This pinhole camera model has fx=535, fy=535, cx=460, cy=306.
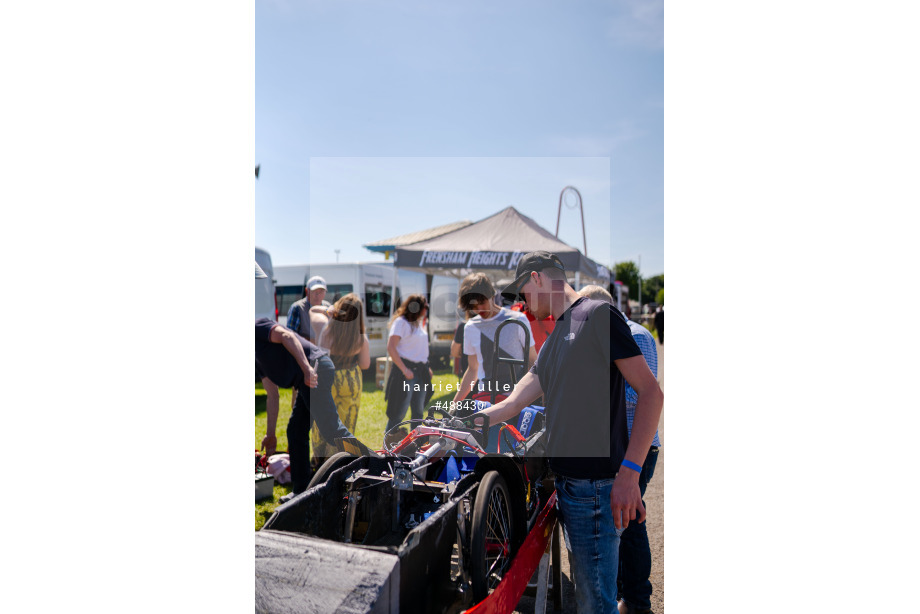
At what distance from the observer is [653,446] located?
3133 mm

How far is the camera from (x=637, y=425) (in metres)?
2.20

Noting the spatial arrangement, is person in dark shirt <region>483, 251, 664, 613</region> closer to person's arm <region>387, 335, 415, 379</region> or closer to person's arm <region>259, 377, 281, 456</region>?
person's arm <region>387, 335, 415, 379</region>

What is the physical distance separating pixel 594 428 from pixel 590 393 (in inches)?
6.1

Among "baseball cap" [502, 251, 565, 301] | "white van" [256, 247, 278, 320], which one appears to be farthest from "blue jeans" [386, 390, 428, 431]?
"white van" [256, 247, 278, 320]

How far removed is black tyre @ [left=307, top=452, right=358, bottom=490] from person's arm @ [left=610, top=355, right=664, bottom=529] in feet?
4.29

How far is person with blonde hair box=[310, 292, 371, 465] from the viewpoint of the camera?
4.25m

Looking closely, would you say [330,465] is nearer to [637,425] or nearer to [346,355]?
[637,425]

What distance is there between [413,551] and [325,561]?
0.32 m

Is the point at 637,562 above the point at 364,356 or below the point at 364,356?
below

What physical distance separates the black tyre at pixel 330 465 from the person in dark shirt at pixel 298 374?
5.31ft

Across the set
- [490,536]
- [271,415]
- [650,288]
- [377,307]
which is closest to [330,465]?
[490,536]

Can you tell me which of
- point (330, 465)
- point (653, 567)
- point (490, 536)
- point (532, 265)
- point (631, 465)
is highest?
point (532, 265)

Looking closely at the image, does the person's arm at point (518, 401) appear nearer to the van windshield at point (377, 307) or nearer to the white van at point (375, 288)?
the white van at point (375, 288)

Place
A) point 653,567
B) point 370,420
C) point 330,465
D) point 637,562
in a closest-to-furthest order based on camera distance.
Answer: point 330,465
point 637,562
point 653,567
point 370,420
